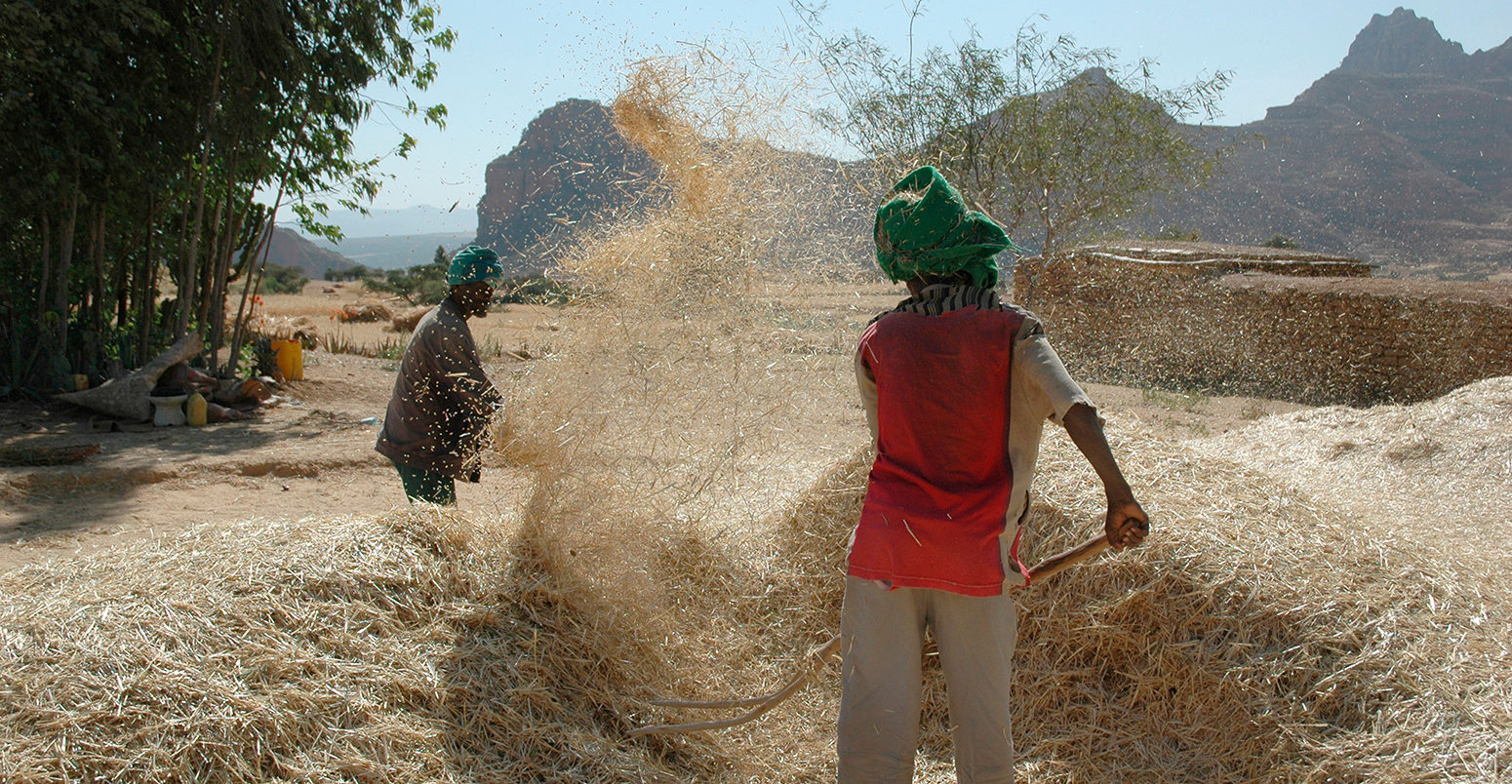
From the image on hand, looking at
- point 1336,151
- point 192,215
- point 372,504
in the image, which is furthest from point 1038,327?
point 1336,151

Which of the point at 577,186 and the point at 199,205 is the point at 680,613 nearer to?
the point at 577,186

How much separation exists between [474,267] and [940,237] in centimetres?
211

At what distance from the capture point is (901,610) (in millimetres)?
1853

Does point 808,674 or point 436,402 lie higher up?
point 436,402

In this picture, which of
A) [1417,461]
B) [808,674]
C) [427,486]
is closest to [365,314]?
[427,486]

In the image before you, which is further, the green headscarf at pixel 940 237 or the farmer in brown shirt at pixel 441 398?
the farmer in brown shirt at pixel 441 398

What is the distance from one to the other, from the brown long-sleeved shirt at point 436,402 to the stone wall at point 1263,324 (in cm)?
839

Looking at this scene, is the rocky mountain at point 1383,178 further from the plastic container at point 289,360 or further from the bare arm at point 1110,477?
the bare arm at point 1110,477

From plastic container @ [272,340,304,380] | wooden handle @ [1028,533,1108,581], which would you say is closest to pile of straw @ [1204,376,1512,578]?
wooden handle @ [1028,533,1108,581]

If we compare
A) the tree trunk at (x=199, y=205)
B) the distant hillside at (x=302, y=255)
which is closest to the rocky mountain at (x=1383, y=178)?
the tree trunk at (x=199, y=205)

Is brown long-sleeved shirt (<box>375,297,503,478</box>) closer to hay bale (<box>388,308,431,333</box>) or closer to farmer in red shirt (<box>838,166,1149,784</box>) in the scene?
farmer in red shirt (<box>838,166,1149,784</box>)

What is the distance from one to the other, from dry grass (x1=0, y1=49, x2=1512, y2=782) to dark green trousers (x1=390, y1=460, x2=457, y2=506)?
43cm

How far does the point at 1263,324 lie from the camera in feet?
36.3

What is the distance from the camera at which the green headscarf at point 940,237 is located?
1838mm
